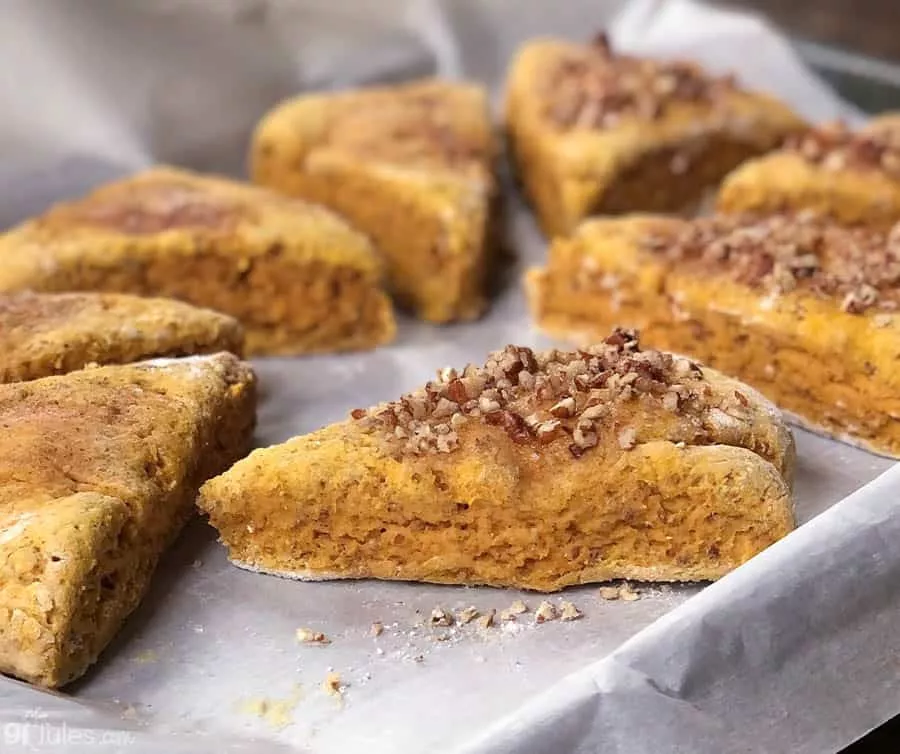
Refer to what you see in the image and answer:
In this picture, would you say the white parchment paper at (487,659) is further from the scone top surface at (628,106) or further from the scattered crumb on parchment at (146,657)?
the scone top surface at (628,106)

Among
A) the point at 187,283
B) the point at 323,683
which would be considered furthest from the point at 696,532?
the point at 187,283

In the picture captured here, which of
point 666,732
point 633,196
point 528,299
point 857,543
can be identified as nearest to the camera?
point 666,732

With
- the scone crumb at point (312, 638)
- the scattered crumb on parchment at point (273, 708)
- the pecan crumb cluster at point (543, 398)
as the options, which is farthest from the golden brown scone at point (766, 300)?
the scattered crumb on parchment at point (273, 708)

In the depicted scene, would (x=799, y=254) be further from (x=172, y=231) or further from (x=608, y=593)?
(x=172, y=231)

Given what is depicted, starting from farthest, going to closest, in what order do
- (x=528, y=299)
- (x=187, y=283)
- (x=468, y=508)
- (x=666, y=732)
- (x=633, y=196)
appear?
(x=633, y=196), (x=528, y=299), (x=187, y=283), (x=468, y=508), (x=666, y=732)

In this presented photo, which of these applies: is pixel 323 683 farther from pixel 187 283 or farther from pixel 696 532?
pixel 187 283

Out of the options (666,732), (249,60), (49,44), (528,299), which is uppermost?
(49,44)

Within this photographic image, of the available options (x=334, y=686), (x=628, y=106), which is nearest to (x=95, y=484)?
(x=334, y=686)
